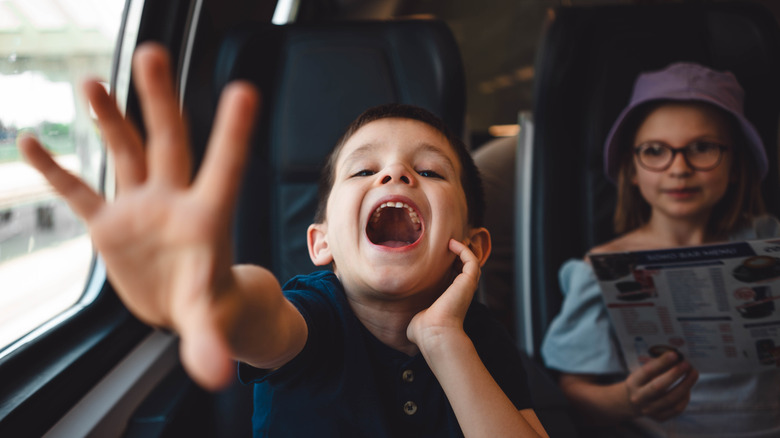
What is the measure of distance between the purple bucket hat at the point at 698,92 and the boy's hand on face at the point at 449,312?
0.80 meters

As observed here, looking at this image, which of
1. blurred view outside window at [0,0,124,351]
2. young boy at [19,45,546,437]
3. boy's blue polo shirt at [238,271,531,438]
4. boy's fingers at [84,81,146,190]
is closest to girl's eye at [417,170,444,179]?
young boy at [19,45,546,437]

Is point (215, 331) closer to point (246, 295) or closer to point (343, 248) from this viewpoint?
point (246, 295)

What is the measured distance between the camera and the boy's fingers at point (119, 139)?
1.35 ft

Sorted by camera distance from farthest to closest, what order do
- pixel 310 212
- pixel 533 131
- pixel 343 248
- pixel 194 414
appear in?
1. pixel 533 131
2. pixel 310 212
3. pixel 194 414
4. pixel 343 248

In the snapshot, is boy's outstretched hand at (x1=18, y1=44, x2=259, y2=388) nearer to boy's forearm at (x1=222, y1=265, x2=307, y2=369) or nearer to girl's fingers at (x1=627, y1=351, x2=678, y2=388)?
boy's forearm at (x1=222, y1=265, x2=307, y2=369)

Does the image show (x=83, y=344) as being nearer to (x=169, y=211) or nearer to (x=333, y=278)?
(x=333, y=278)

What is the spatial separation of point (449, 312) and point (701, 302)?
0.62m

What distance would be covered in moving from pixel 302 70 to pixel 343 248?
862 millimetres

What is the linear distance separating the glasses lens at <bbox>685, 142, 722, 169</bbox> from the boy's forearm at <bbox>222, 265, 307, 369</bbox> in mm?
1064

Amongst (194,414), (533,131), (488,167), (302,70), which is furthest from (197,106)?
(488,167)

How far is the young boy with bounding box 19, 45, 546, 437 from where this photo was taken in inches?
15.3

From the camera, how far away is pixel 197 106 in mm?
1699

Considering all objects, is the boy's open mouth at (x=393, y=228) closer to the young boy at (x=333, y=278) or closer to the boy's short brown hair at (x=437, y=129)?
the young boy at (x=333, y=278)

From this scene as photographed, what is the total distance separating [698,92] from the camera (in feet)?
4.07
